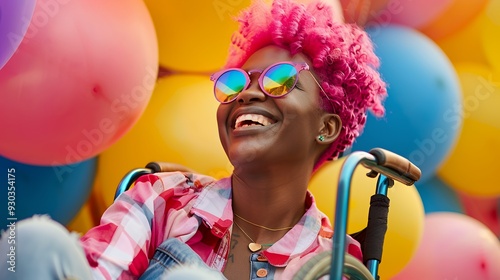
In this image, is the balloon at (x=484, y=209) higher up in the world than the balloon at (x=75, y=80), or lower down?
lower down

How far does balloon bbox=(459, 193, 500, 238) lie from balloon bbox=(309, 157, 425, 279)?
1.77 ft

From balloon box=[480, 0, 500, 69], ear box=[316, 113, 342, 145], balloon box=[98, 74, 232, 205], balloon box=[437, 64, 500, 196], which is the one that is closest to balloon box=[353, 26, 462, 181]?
balloon box=[437, 64, 500, 196]

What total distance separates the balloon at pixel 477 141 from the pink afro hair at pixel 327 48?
34.3 inches

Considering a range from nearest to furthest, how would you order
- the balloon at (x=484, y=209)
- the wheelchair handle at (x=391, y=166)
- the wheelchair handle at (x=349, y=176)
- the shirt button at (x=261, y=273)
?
the wheelchair handle at (x=349, y=176)
the wheelchair handle at (x=391, y=166)
the shirt button at (x=261, y=273)
the balloon at (x=484, y=209)

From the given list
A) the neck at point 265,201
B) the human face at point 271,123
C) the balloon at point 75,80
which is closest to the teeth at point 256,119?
the human face at point 271,123

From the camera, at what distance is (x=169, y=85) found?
99.5 inches

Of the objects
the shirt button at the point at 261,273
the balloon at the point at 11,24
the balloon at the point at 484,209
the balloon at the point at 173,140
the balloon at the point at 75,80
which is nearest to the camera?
the shirt button at the point at 261,273

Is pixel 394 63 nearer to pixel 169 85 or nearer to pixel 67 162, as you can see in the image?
pixel 169 85

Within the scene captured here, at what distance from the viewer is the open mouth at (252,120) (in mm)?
1754

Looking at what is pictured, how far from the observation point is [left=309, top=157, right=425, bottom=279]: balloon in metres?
2.34

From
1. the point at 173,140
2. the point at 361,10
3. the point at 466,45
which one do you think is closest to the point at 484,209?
the point at 466,45

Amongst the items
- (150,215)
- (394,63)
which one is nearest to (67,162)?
(150,215)

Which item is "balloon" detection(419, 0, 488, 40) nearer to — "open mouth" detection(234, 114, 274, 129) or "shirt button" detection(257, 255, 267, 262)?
"open mouth" detection(234, 114, 274, 129)

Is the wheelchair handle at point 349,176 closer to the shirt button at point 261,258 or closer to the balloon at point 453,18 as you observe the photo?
the shirt button at point 261,258
